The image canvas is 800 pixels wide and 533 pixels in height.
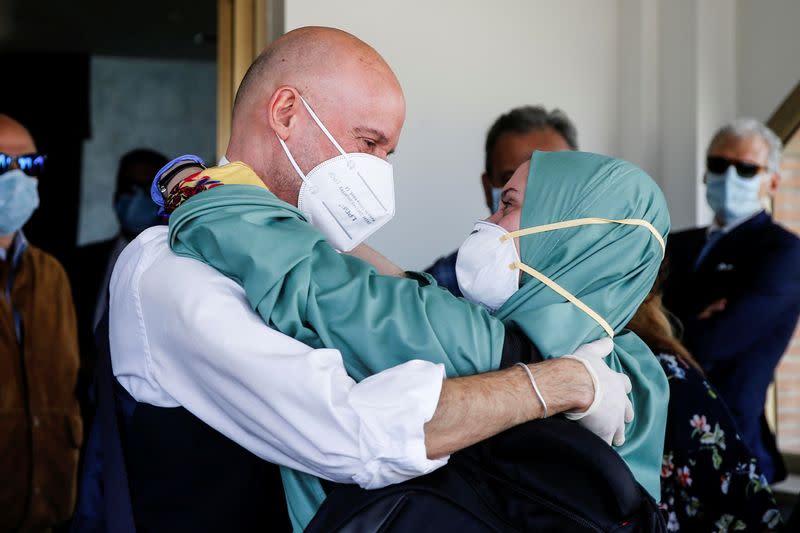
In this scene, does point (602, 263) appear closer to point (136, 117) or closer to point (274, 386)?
point (274, 386)

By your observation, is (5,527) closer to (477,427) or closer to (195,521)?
(195,521)

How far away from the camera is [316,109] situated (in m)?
1.67

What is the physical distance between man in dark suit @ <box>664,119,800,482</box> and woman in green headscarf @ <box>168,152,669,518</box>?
1.65 metres

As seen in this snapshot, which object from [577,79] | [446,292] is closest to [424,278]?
[446,292]

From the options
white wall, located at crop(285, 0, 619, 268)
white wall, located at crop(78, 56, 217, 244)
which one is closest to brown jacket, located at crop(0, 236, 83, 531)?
white wall, located at crop(285, 0, 619, 268)

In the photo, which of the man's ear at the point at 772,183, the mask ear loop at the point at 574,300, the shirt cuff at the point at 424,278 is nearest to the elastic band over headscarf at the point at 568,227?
the mask ear loop at the point at 574,300

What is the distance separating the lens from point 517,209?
169 cm

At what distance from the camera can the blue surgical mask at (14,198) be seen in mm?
2959

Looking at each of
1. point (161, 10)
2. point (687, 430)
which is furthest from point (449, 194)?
point (161, 10)

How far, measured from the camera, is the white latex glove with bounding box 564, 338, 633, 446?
4.56 feet

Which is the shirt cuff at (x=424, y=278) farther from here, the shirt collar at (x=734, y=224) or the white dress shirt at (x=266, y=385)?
the shirt collar at (x=734, y=224)

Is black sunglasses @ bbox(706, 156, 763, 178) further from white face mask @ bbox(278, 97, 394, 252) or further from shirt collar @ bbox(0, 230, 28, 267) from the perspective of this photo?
shirt collar @ bbox(0, 230, 28, 267)

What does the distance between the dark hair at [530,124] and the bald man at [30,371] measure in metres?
1.48

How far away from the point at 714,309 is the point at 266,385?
2.34 m
